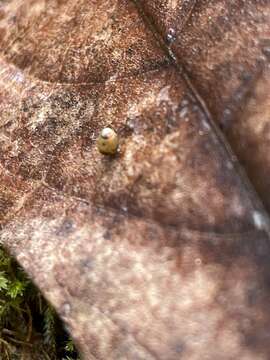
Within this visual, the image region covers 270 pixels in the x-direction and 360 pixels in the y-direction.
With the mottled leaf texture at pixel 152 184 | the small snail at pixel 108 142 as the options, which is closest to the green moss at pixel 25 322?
the mottled leaf texture at pixel 152 184

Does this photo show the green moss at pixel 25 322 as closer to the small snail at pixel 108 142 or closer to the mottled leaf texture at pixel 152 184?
the mottled leaf texture at pixel 152 184

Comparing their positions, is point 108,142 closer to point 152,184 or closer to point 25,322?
point 152,184

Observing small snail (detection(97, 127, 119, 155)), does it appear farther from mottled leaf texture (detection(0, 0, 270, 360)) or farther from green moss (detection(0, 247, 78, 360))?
green moss (detection(0, 247, 78, 360))

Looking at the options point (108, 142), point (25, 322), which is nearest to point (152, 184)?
point (108, 142)

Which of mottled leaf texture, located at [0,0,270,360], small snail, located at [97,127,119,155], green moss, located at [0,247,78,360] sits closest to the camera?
mottled leaf texture, located at [0,0,270,360]

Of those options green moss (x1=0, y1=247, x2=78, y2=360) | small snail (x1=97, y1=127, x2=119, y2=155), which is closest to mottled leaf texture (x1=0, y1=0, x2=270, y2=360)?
small snail (x1=97, y1=127, x2=119, y2=155)

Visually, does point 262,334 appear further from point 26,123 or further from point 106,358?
point 26,123

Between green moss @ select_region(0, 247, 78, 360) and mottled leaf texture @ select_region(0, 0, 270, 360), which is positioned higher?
mottled leaf texture @ select_region(0, 0, 270, 360)
